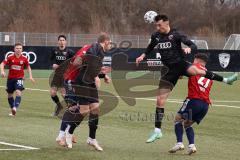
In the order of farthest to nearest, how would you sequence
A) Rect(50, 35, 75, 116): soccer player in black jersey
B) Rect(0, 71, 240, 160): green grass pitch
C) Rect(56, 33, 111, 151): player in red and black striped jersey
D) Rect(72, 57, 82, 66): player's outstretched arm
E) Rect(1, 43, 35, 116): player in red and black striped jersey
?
Rect(1, 43, 35, 116): player in red and black striped jersey
Rect(50, 35, 75, 116): soccer player in black jersey
Rect(72, 57, 82, 66): player's outstretched arm
Rect(56, 33, 111, 151): player in red and black striped jersey
Rect(0, 71, 240, 160): green grass pitch

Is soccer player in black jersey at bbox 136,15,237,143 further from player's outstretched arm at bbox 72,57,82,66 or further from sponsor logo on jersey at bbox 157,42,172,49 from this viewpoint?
player's outstretched arm at bbox 72,57,82,66

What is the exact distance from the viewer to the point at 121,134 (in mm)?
14375

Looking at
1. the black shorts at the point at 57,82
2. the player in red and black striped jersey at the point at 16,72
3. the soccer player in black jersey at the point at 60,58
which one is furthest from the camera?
the player in red and black striped jersey at the point at 16,72

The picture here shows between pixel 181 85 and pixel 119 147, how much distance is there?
69.8ft

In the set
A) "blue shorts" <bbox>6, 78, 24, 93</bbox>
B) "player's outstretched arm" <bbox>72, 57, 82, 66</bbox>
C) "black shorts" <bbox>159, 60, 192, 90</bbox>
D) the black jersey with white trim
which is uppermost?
the black jersey with white trim

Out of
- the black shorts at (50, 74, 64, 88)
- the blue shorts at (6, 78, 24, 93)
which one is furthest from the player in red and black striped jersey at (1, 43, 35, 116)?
the black shorts at (50, 74, 64, 88)

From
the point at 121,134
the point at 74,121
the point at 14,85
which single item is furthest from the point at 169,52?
the point at 14,85

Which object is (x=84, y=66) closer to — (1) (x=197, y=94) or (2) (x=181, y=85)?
(1) (x=197, y=94)

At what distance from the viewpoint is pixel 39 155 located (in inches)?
431

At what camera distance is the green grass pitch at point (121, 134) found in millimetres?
11302

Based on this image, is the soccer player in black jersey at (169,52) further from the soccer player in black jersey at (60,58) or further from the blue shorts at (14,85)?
the blue shorts at (14,85)

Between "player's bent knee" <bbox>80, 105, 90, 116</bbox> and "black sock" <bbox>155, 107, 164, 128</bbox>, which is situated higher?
"player's bent knee" <bbox>80, 105, 90, 116</bbox>

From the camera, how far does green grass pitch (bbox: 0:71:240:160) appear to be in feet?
37.1

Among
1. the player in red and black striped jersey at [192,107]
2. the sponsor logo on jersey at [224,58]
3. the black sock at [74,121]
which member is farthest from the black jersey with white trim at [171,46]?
the sponsor logo on jersey at [224,58]
